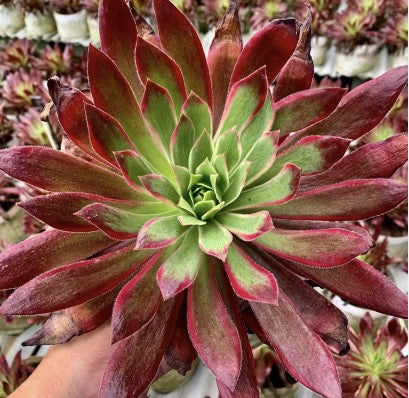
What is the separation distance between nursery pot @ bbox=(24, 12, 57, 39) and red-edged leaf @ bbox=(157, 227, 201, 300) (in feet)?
5.14

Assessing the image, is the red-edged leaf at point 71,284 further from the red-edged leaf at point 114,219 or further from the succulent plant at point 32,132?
the succulent plant at point 32,132

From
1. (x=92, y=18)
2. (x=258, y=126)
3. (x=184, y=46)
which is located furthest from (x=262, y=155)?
(x=92, y=18)

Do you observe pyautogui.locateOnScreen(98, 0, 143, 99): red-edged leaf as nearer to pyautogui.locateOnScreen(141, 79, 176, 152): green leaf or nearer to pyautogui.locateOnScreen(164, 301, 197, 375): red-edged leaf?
pyautogui.locateOnScreen(141, 79, 176, 152): green leaf

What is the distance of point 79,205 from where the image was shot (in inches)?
18.6

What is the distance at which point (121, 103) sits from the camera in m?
0.52

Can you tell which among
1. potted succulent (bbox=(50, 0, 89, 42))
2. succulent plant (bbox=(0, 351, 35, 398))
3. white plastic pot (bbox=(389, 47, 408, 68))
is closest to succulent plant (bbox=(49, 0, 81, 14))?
potted succulent (bbox=(50, 0, 89, 42))

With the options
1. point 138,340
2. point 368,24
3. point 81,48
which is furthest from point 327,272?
point 81,48

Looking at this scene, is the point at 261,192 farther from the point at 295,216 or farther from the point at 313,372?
the point at 313,372

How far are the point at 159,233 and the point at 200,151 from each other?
0.10 m

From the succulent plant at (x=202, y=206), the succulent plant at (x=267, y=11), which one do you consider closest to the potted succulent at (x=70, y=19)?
the succulent plant at (x=267, y=11)

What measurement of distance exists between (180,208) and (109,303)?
11 centimetres

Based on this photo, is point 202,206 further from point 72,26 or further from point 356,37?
point 72,26

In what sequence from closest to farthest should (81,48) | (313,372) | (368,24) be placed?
(313,372)
(368,24)
(81,48)

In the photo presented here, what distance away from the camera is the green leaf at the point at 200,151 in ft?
1.65
